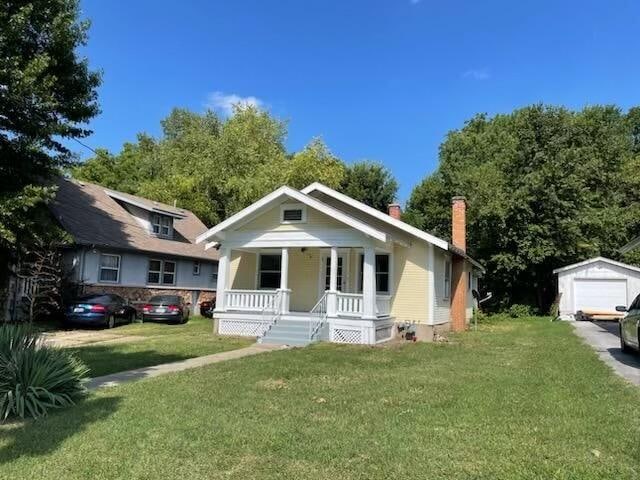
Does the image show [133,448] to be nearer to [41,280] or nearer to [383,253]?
[383,253]

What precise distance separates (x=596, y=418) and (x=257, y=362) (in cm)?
679

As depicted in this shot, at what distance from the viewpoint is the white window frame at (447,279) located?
69.8ft

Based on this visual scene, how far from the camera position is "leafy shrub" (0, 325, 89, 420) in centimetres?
692

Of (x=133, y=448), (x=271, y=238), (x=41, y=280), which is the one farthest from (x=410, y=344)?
(x=41, y=280)

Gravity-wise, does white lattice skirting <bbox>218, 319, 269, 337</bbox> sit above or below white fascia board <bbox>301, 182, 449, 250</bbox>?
below

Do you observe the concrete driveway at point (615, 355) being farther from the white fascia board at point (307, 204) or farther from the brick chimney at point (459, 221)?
the white fascia board at point (307, 204)

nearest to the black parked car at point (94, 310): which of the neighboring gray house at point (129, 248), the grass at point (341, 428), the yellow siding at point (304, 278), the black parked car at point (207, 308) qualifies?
the neighboring gray house at point (129, 248)

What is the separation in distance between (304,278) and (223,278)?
10.4 feet

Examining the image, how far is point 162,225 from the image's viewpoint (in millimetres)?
29422

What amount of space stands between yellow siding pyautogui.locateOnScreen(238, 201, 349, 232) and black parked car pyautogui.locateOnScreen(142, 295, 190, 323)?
5908mm

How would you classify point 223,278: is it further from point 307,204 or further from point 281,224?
point 307,204

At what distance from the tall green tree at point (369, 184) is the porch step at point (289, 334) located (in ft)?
97.7

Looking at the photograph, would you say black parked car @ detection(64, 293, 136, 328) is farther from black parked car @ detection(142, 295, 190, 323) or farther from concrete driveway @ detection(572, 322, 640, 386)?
concrete driveway @ detection(572, 322, 640, 386)

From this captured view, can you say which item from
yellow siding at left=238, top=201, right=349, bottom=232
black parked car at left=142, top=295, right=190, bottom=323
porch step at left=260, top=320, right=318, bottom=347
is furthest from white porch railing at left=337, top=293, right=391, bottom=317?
black parked car at left=142, top=295, right=190, bottom=323
